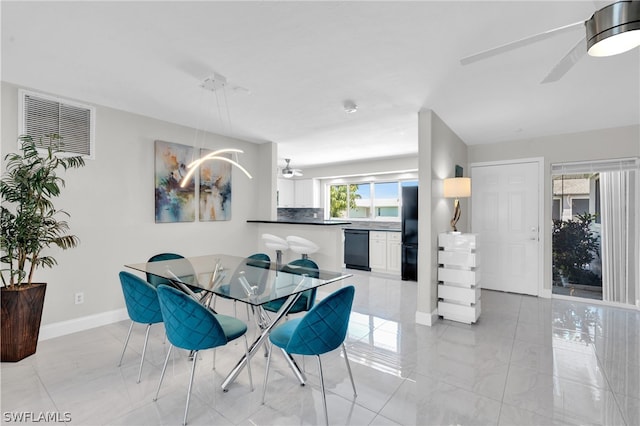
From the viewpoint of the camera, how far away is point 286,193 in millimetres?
8031

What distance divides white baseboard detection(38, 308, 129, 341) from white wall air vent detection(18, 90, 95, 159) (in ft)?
5.61

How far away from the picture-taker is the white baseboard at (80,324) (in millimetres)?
2928

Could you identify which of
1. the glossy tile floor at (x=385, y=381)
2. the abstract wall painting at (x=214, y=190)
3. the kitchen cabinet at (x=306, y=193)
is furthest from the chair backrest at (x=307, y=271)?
the kitchen cabinet at (x=306, y=193)

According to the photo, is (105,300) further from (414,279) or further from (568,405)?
(414,279)

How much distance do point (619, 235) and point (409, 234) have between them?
9.21 feet

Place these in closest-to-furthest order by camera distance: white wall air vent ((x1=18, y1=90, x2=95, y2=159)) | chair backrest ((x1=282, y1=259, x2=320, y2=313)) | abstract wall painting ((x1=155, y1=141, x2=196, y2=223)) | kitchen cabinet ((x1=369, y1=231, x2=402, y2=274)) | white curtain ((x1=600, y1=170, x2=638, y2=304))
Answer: chair backrest ((x1=282, y1=259, x2=320, y2=313)) < white wall air vent ((x1=18, y1=90, x2=95, y2=159)) < abstract wall painting ((x1=155, y1=141, x2=196, y2=223)) < white curtain ((x1=600, y1=170, x2=638, y2=304)) < kitchen cabinet ((x1=369, y1=231, x2=402, y2=274))

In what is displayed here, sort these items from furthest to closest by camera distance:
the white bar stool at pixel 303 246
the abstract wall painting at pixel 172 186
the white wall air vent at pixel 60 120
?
the white bar stool at pixel 303 246
the abstract wall painting at pixel 172 186
the white wall air vent at pixel 60 120

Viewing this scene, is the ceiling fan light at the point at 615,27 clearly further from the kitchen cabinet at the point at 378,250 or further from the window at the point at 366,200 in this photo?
the window at the point at 366,200

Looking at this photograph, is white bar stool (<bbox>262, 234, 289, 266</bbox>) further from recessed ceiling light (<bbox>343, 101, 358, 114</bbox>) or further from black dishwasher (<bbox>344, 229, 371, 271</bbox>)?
black dishwasher (<bbox>344, 229, 371, 271</bbox>)

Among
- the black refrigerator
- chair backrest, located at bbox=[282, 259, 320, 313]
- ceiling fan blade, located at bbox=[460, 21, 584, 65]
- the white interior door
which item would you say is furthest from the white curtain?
chair backrest, located at bbox=[282, 259, 320, 313]

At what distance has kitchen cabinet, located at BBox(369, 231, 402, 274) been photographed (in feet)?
19.6

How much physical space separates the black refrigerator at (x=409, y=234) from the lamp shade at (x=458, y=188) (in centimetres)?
177

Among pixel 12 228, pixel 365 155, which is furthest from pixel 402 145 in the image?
pixel 12 228

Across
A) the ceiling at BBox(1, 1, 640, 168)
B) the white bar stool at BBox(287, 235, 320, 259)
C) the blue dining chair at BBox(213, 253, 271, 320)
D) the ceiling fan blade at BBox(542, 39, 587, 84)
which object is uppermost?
the ceiling at BBox(1, 1, 640, 168)
